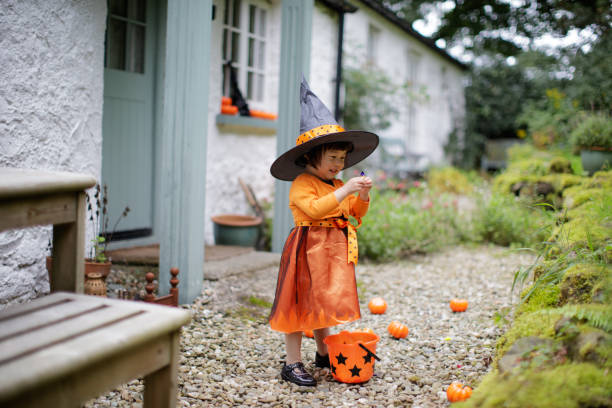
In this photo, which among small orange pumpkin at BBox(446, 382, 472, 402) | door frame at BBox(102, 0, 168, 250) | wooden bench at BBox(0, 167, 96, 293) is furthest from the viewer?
door frame at BBox(102, 0, 168, 250)

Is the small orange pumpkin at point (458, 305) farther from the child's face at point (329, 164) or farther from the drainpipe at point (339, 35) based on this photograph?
the drainpipe at point (339, 35)

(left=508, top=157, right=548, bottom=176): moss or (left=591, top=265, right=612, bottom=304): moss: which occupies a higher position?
(left=508, top=157, right=548, bottom=176): moss

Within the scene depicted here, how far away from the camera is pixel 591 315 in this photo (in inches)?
71.4

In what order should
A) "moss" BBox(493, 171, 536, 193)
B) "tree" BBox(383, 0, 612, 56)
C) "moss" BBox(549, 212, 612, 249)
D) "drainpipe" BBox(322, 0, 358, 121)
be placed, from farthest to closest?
1. "tree" BBox(383, 0, 612, 56)
2. "drainpipe" BBox(322, 0, 358, 121)
3. "moss" BBox(493, 171, 536, 193)
4. "moss" BBox(549, 212, 612, 249)

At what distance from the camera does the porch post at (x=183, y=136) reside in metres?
3.42

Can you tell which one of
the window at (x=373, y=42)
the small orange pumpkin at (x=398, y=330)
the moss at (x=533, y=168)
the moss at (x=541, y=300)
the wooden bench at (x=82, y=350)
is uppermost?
the window at (x=373, y=42)

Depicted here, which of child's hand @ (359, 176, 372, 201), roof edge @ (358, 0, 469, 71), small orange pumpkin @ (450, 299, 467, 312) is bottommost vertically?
small orange pumpkin @ (450, 299, 467, 312)

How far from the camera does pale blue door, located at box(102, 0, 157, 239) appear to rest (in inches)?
176

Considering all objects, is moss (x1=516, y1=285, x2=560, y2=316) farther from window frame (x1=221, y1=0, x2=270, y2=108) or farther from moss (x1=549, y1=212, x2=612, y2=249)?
window frame (x1=221, y1=0, x2=270, y2=108)

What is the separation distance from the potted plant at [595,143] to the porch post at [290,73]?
142 inches

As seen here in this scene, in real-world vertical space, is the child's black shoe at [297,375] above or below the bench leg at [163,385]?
below

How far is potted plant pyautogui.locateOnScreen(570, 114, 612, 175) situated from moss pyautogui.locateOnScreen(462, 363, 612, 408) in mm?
4874

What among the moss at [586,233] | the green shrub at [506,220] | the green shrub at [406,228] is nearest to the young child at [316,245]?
the moss at [586,233]

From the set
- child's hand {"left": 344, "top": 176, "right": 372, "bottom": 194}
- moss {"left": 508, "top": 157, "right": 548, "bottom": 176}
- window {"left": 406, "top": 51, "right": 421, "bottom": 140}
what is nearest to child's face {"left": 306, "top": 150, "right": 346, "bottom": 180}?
child's hand {"left": 344, "top": 176, "right": 372, "bottom": 194}
